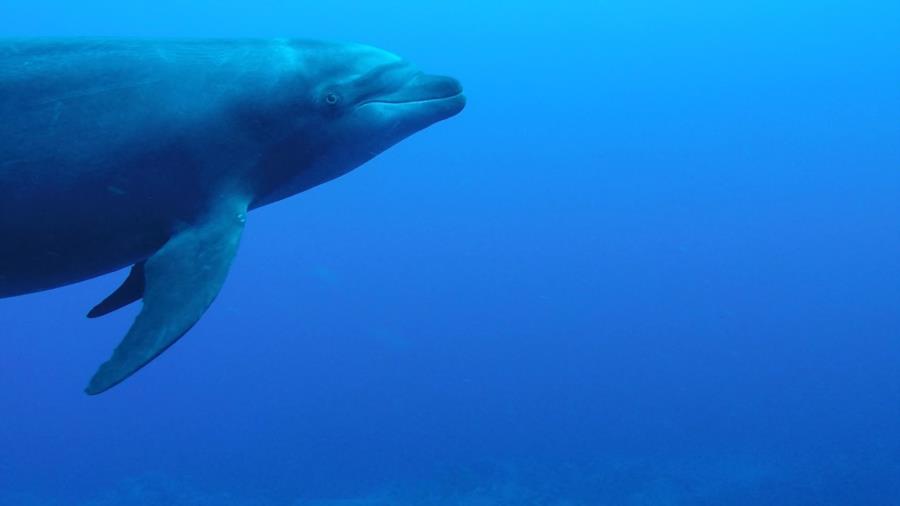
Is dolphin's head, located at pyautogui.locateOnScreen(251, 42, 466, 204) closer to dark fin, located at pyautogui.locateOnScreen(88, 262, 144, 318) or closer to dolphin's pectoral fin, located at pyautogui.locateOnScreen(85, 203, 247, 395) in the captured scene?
dolphin's pectoral fin, located at pyautogui.locateOnScreen(85, 203, 247, 395)

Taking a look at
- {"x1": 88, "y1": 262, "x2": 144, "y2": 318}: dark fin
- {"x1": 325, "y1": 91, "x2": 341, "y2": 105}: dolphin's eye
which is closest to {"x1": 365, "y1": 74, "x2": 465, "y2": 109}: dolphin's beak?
{"x1": 325, "y1": 91, "x2": 341, "y2": 105}: dolphin's eye

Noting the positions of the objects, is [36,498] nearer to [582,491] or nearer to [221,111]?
[582,491]

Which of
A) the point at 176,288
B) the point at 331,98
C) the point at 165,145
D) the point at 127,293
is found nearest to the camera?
the point at 176,288

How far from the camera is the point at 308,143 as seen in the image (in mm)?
4996

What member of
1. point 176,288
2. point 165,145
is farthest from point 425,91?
point 176,288

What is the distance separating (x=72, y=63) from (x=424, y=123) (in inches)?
79.3

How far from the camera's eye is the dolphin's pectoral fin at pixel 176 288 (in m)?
4.09

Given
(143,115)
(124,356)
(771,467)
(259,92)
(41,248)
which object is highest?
(771,467)

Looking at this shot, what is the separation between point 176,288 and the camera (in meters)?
4.36

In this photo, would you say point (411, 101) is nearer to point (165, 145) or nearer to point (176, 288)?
point (165, 145)

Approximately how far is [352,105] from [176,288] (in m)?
1.52

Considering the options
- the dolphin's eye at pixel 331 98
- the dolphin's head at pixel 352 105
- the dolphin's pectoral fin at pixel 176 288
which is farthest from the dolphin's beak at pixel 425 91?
the dolphin's pectoral fin at pixel 176 288

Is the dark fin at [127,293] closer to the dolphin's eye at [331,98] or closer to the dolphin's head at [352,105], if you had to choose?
the dolphin's head at [352,105]

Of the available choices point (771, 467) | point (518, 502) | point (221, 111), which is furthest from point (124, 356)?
point (771, 467)
